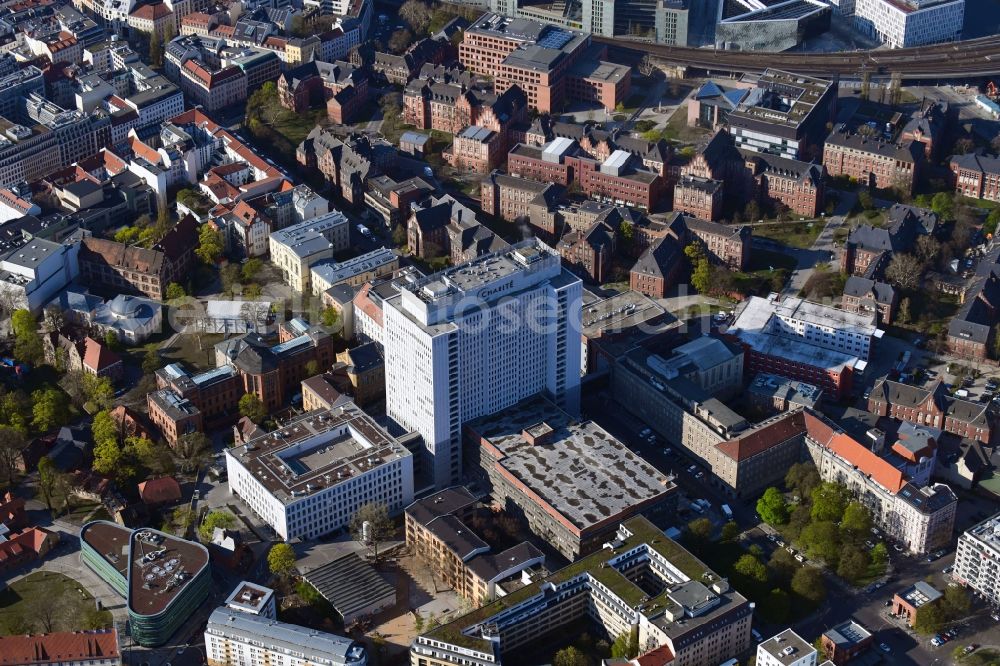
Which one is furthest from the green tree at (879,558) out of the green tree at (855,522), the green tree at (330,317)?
the green tree at (330,317)

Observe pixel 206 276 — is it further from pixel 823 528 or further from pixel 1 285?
pixel 823 528

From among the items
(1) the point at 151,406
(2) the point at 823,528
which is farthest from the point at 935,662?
(1) the point at 151,406

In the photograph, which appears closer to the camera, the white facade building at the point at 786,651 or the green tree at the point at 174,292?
the white facade building at the point at 786,651

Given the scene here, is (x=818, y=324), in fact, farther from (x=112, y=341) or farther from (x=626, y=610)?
(x=112, y=341)

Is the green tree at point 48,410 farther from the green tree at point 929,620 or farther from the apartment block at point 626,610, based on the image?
the green tree at point 929,620

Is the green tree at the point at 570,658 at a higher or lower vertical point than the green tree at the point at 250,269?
lower

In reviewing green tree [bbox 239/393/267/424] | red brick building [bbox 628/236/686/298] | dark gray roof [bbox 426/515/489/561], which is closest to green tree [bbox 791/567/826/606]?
dark gray roof [bbox 426/515/489/561]
